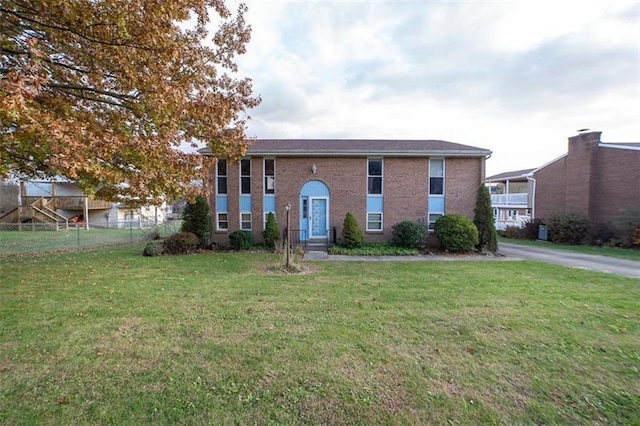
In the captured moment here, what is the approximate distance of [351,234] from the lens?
12766mm

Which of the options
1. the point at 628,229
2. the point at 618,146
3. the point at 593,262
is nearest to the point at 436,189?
the point at 593,262

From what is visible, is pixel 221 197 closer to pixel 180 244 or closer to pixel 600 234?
pixel 180 244

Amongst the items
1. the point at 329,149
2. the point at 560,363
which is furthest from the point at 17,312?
the point at 329,149

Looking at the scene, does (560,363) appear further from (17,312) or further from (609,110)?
(609,110)

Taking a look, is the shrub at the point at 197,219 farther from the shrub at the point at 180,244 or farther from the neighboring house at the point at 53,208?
the neighboring house at the point at 53,208

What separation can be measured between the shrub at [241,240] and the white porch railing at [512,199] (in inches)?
967

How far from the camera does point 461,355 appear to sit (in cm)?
358

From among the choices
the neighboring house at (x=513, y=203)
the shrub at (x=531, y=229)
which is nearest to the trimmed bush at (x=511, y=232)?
the shrub at (x=531, y=229)

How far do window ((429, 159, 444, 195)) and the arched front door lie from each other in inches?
211

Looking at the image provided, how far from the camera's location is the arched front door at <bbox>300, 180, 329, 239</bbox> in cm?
1407

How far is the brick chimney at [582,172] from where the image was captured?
18.6 meters

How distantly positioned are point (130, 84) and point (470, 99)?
15.5m

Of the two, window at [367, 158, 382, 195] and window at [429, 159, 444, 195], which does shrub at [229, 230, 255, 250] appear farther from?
window at [429, 159, 444, 195]

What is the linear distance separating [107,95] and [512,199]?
109 feet
